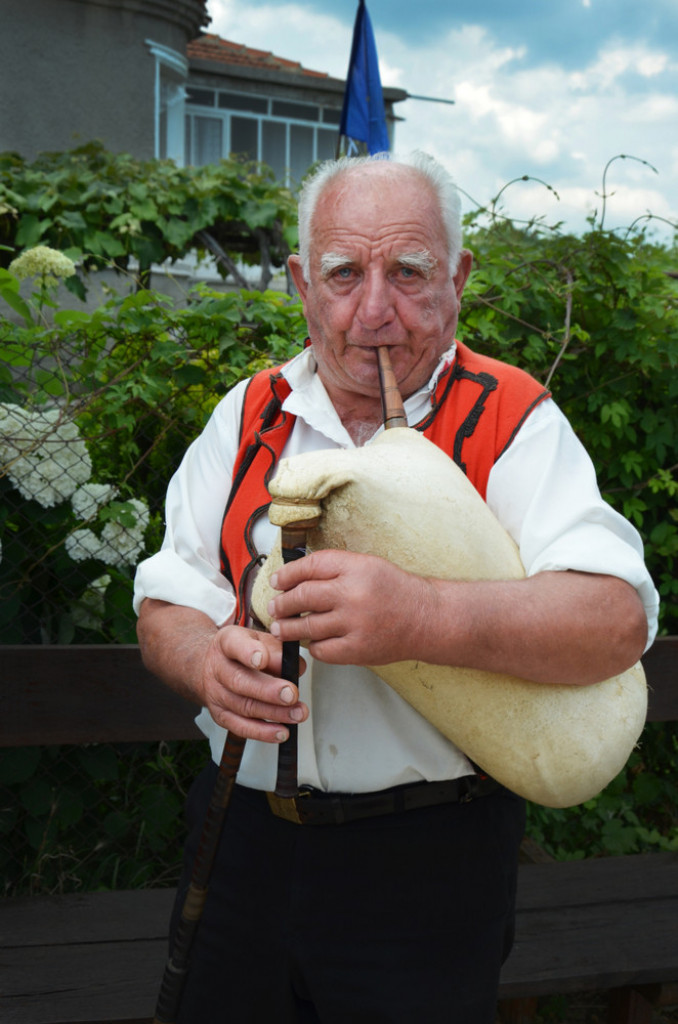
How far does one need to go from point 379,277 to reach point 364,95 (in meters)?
6.09

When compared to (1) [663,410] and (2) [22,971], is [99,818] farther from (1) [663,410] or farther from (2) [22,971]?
(1) [663,410]

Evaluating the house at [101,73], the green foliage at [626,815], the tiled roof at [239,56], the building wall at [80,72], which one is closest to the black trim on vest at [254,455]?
the green foliage at [626,815]

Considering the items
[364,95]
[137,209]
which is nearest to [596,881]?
[137,209]

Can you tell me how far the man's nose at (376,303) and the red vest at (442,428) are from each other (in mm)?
135

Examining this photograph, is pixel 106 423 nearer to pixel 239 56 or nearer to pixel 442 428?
pixel 442 428

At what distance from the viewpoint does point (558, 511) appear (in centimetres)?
126

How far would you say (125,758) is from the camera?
2.84m

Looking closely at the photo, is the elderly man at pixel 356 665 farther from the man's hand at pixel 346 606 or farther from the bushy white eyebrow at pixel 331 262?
the man's hand at pixel 346 606

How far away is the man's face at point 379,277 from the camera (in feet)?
4.53

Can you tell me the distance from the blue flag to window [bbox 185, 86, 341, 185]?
6.28 meters

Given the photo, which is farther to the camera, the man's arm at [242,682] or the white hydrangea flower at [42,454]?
the white hydrangea flower at [42,454]

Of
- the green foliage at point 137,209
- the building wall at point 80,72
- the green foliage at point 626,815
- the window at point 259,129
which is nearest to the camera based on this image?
the green foliage at point 626,815

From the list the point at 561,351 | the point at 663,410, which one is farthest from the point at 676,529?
the point at 561,351

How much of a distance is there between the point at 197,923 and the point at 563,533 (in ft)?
2.47
